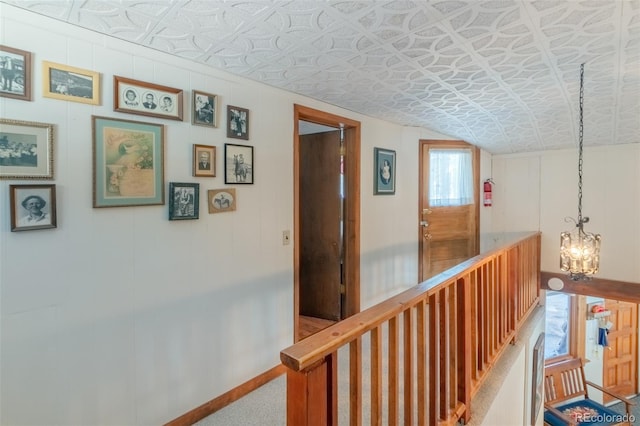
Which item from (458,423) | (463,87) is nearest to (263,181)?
(463,87)

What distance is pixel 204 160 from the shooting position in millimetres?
1966

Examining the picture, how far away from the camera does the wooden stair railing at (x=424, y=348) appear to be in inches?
37.4

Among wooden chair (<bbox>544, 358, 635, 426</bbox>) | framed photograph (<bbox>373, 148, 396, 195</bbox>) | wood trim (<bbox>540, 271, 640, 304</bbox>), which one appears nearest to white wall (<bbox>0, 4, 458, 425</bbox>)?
framed photograph (<bbox>373, 148, 396, 195</bbox>)

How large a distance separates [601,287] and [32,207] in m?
5.14

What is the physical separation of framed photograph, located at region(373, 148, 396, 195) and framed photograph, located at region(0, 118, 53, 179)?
2.56 metres

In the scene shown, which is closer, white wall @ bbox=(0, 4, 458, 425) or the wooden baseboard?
white wall @ bbox=(0, 4, 458, 425)

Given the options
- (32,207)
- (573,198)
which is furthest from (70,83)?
(573,198)

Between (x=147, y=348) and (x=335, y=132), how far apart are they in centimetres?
237

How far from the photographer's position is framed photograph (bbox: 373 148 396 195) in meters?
3.35

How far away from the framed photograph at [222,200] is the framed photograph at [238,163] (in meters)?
0.07

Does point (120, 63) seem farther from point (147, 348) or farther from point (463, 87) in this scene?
point (463, 87)

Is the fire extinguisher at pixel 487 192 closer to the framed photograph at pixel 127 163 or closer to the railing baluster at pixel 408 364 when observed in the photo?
the railing baluster at pixel 408 364

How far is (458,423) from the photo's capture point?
180 cm

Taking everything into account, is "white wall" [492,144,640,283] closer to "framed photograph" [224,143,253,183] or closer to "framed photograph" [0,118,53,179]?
"framed photograph" [224,143,253,183]
